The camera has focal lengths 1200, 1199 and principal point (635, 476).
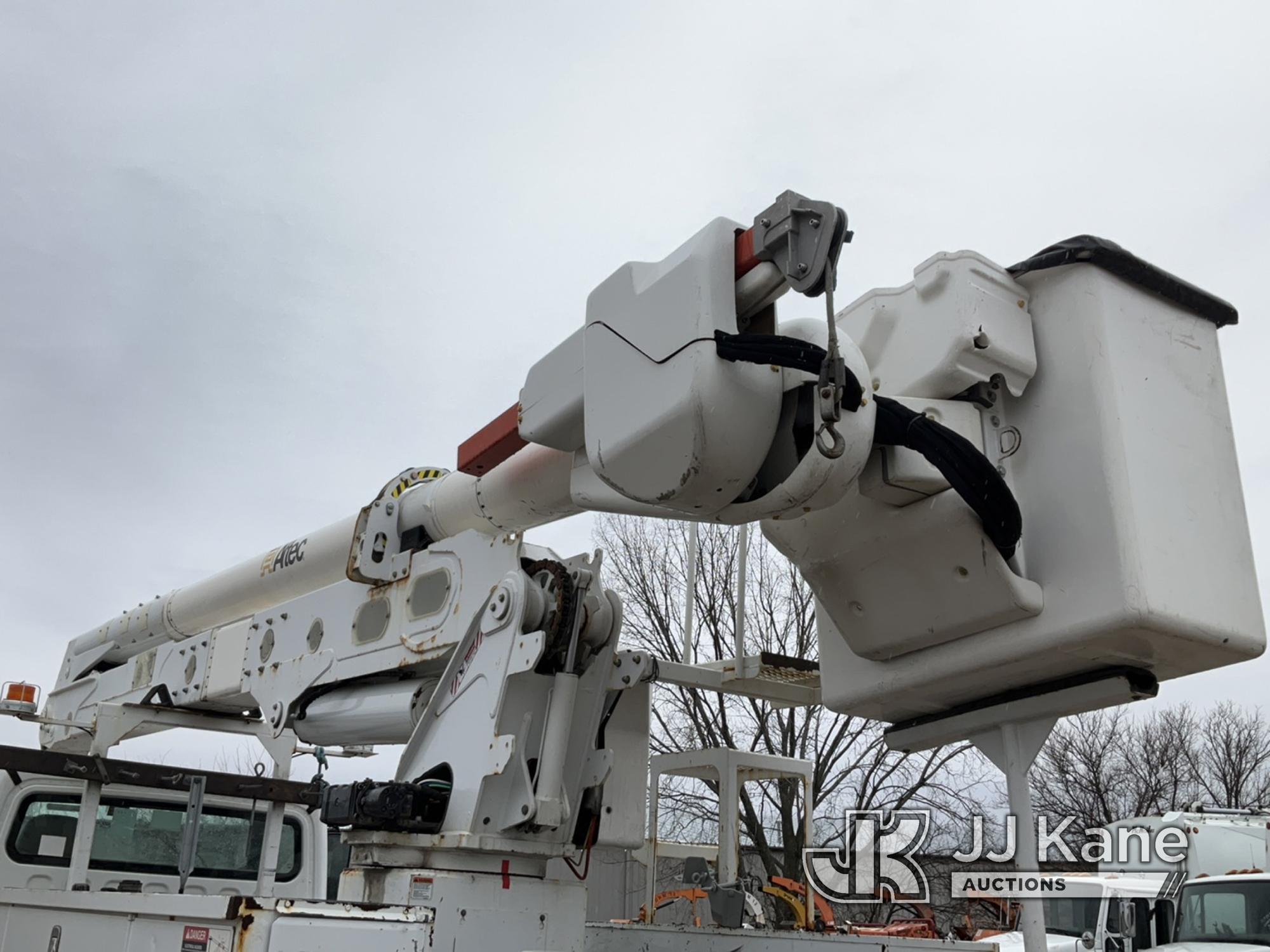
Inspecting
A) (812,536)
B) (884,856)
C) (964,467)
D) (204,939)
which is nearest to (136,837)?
(204,939)

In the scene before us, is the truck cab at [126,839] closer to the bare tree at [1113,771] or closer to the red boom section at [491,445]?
the red boom section at [491,445]

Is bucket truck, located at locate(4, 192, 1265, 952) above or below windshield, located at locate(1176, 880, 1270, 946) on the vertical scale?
above

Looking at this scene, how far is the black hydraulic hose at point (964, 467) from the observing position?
311cm

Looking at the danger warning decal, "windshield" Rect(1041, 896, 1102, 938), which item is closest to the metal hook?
the danger warning decal

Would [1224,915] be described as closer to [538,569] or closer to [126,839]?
[538,569]

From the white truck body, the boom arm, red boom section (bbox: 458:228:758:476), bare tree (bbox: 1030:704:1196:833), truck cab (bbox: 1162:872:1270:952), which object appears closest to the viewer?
the boom arm

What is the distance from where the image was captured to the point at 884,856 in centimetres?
390

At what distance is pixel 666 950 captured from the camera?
15.3ft

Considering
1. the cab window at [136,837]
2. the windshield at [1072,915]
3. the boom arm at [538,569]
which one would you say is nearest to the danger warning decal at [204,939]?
the boom arm at [538,569]

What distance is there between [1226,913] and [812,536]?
655 centimetres

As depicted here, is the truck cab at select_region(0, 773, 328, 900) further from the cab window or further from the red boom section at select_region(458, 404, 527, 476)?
the red boom section at select_region(458, 404, 527, 476)

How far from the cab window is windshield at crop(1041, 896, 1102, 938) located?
276 inches

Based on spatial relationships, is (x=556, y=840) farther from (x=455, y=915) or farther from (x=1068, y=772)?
(x=1068, y=772)

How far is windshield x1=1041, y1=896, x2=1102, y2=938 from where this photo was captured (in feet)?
32.8
